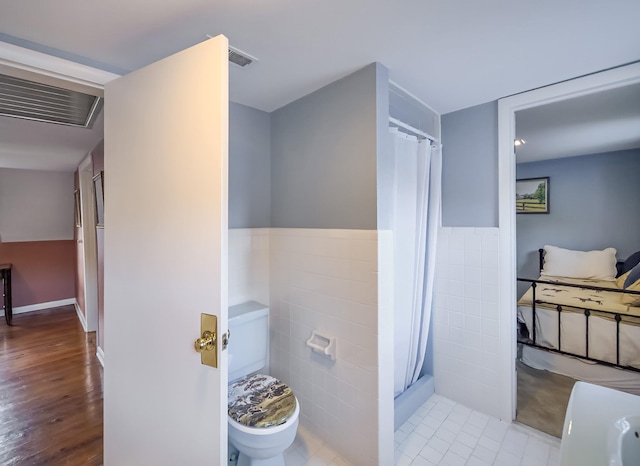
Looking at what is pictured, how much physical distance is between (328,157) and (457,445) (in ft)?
5.99

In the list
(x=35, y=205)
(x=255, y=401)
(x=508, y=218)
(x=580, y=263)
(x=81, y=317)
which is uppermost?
(x=35, y=205)

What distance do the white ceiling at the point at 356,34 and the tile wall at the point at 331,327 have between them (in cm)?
87

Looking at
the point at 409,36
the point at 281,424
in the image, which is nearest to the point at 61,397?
the point at 281,424

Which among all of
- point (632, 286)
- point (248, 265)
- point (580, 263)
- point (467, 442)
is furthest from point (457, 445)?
point (580, 263)

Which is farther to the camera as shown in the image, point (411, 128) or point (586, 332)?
point (586, 332)

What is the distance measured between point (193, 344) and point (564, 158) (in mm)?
4846

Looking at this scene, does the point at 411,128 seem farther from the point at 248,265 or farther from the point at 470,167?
the point at 248,265

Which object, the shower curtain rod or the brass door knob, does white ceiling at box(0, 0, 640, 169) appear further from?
the brass door knob

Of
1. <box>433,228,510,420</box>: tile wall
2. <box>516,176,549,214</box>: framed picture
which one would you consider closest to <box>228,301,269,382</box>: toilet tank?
<box>433,228,510,420</box>: tile wall

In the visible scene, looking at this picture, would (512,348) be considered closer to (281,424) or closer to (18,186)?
(281,424)

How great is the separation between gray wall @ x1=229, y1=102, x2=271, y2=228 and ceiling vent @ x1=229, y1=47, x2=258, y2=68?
49 centimetres

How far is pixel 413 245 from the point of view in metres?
1.94

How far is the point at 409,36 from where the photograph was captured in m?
1.26

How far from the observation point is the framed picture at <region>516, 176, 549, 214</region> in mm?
4078
